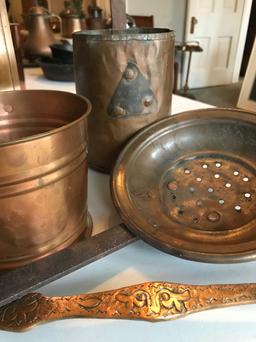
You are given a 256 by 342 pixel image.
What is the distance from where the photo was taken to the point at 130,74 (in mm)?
400

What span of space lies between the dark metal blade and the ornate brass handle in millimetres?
17

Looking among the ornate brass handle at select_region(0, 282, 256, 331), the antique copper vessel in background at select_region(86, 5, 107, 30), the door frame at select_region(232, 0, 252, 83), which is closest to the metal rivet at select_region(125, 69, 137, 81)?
the ornate brass handle at select_region(0, 282, 256, 331)

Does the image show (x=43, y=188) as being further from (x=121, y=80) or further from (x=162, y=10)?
(x=162, y=10)

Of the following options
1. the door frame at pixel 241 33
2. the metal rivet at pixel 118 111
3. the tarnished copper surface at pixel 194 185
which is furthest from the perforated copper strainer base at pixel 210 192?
the door frame at pixel 241 33

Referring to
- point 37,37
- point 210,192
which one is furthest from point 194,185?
point 37,37

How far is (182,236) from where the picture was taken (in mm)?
323

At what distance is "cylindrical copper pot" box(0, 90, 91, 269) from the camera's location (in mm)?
253

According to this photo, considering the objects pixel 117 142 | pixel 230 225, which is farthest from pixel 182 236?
pixel 117 142

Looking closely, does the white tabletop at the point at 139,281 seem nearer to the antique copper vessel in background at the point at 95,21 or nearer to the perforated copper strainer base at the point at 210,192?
the perforated copper strainer base at the point at 210,192

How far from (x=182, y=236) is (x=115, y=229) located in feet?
0.23

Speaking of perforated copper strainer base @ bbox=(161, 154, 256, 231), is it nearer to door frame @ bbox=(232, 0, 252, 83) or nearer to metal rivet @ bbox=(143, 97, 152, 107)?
metal rivet @ bbox=(143, 97, 152, 107)

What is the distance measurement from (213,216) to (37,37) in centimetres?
107

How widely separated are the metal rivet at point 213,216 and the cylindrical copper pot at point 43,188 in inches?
5.7

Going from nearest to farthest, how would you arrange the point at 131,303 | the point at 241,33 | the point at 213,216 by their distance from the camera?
the point at 131,303
the point at 213,216
the point at 241,33
